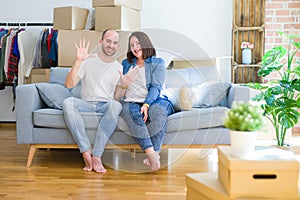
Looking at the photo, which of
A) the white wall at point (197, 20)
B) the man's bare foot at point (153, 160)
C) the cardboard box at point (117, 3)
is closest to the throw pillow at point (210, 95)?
the man's bare foot at point (153, 160)

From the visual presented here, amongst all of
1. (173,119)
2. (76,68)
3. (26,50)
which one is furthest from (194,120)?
(26,50)

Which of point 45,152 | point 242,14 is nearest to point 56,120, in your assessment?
point 45,152

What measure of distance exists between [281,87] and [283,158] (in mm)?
1866

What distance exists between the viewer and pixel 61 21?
3.98 m

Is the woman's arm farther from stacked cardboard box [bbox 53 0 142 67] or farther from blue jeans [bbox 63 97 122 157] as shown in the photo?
stacked cardboard box [bbox 53 0 142 67]

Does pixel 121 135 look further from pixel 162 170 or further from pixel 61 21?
pixel 61 21

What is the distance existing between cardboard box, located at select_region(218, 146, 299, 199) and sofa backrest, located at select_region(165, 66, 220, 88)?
A: 1.81 metres

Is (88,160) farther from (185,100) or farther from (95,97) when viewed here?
(185,100)

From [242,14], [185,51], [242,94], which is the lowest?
[242,94]

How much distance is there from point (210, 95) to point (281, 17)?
1.80 meters

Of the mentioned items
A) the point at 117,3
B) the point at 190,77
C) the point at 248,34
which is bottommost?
the point at 190,77

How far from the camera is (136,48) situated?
119 inches

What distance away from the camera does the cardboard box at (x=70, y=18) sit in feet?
12.8

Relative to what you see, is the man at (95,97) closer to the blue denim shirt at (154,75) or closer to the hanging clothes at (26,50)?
the blue denim shirt at (154,75)
